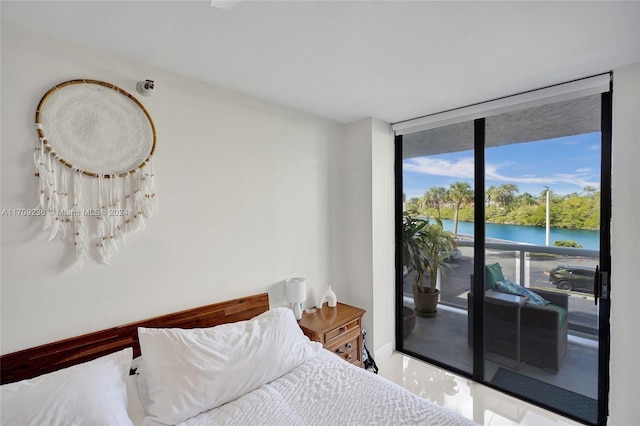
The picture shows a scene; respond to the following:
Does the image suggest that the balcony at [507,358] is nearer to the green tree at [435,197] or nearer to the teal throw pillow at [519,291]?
the teal throw pillow at [519,291]

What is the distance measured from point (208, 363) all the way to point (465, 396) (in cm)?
206

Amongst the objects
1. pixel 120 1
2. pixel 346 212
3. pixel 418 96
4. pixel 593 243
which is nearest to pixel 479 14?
pixel 418 96

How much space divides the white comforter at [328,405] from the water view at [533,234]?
4.93ft

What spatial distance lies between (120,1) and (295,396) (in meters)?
1.99

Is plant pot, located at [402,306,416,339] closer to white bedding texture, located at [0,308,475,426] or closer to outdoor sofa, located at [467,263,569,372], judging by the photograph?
outdoor sofa, located at [467,263,569,372]

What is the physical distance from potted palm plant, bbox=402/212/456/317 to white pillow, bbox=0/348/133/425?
96.1 inches

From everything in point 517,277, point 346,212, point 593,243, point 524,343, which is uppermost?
point 346,212

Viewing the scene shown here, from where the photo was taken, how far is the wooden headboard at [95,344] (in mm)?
1327

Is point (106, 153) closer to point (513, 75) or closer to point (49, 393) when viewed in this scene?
point (49, 393)

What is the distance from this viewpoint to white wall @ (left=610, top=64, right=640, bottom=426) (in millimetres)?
1732

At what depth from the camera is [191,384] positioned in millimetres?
1415

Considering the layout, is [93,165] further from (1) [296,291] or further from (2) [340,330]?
(2) [340,330]

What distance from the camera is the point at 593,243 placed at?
1.97 meters

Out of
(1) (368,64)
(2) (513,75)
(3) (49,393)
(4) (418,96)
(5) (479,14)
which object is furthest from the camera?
(4) (418,96)
